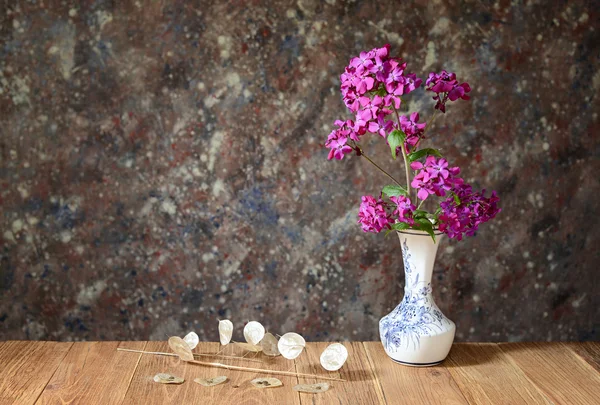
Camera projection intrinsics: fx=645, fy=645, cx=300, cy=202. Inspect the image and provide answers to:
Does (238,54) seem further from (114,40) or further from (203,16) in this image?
(114,40)

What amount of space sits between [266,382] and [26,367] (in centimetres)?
46

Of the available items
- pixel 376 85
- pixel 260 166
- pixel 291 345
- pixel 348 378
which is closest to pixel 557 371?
pixel 348 378

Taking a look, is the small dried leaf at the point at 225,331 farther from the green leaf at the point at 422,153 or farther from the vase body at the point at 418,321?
the green leaf at the point at 422,153

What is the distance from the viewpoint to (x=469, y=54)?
1472 mm

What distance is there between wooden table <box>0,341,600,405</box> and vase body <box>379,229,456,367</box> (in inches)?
1.1

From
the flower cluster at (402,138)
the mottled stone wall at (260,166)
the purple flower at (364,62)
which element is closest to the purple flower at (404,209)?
the flower cluster at (402,138)

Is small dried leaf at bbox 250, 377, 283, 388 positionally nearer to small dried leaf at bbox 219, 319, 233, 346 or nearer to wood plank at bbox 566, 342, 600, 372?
small dried leaf at bbox 219, 319, 233, 346

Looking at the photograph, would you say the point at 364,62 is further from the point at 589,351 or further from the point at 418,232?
the point at 589,351

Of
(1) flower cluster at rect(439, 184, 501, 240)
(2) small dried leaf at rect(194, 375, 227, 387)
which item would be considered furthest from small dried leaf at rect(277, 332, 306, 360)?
(1) flower cluster at rect(439, 184, 501, 240)

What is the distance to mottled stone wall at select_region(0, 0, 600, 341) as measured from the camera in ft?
4.77

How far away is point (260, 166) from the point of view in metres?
1.49

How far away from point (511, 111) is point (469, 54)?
0.16 m

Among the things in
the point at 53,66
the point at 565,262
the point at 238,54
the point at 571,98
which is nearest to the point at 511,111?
the point at 571,98

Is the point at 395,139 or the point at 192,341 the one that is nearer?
the point at 395,139
